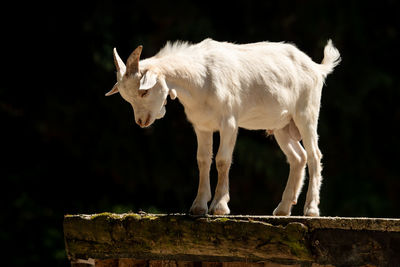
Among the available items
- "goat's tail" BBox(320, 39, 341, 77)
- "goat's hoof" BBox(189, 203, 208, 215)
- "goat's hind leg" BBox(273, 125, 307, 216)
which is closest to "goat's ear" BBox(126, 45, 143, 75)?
"goat's hoof" BBox(189, 203, 208, 215)

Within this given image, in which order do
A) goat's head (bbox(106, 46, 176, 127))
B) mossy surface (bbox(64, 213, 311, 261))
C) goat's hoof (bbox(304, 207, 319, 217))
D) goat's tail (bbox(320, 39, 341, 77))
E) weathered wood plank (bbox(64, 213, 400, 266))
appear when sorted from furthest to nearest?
goat's tail (bbox(320, 39, 341, 77)) → goat's hoof (bbox(304, 207, 319, 217)) → goat's head (bbox(106, 46, 176, 127)) → mossy surface (bbox(64, 213, 311, 261)) → weathered wood plank (bbox(64, 213, 400, 266))

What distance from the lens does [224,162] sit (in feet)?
20.0

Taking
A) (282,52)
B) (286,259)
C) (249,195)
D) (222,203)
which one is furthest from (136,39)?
(286,259)

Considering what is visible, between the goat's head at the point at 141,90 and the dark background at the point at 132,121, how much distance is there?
6.57 m

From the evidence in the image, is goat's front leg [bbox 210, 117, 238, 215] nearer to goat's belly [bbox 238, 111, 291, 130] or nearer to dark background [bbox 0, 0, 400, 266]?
goat's belly [bbox 238, 111, 291, 130]

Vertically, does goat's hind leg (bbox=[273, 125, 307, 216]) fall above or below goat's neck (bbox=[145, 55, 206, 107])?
below

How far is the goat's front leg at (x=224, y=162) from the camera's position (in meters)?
6.00

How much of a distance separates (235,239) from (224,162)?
3.12ft

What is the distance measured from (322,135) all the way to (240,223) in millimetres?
8199

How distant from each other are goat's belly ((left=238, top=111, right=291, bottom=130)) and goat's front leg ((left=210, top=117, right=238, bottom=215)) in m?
0.32

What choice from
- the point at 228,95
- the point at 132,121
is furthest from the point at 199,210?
the point at 132,121

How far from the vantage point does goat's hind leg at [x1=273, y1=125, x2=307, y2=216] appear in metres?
6.72

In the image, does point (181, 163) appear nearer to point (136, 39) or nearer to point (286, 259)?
point (136, 39)

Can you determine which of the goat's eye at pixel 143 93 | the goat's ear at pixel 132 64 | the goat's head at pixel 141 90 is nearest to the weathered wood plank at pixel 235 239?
the goat's head at pixel 141 90
